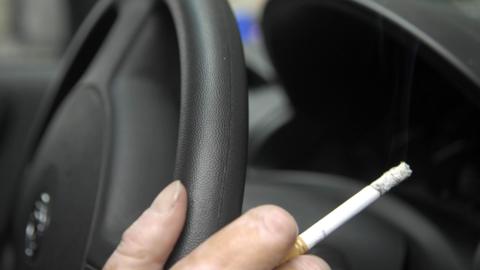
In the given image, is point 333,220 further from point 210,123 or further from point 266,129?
point 266,129

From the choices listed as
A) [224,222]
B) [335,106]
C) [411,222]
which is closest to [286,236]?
[224,222]

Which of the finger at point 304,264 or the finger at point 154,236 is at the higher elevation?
the finger at point 154,236

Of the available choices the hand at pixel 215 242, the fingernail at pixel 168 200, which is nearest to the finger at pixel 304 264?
the hand at pixel 215 242

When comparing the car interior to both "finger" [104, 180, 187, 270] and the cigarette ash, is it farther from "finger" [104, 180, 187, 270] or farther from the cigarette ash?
the cigarette ash

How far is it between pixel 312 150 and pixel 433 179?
0.82 ft

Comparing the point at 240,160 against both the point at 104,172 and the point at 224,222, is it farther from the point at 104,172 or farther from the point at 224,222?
the point at 104,172

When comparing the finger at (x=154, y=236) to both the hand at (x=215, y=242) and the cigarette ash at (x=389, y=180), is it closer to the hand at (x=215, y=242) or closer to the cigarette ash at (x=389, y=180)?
the hand at (x=215, y=242)

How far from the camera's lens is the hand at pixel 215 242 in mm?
425

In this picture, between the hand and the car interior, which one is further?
the car interior

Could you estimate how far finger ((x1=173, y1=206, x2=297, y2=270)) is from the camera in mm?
423

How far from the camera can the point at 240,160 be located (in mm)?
514

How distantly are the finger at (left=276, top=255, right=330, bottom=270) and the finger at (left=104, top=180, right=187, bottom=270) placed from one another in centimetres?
10

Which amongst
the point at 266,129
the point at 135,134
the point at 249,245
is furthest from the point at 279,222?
the point at 266,129

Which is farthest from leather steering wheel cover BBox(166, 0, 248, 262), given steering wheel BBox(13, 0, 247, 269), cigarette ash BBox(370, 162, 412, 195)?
cigarette ash BBox(370, 162, 412, 195)
